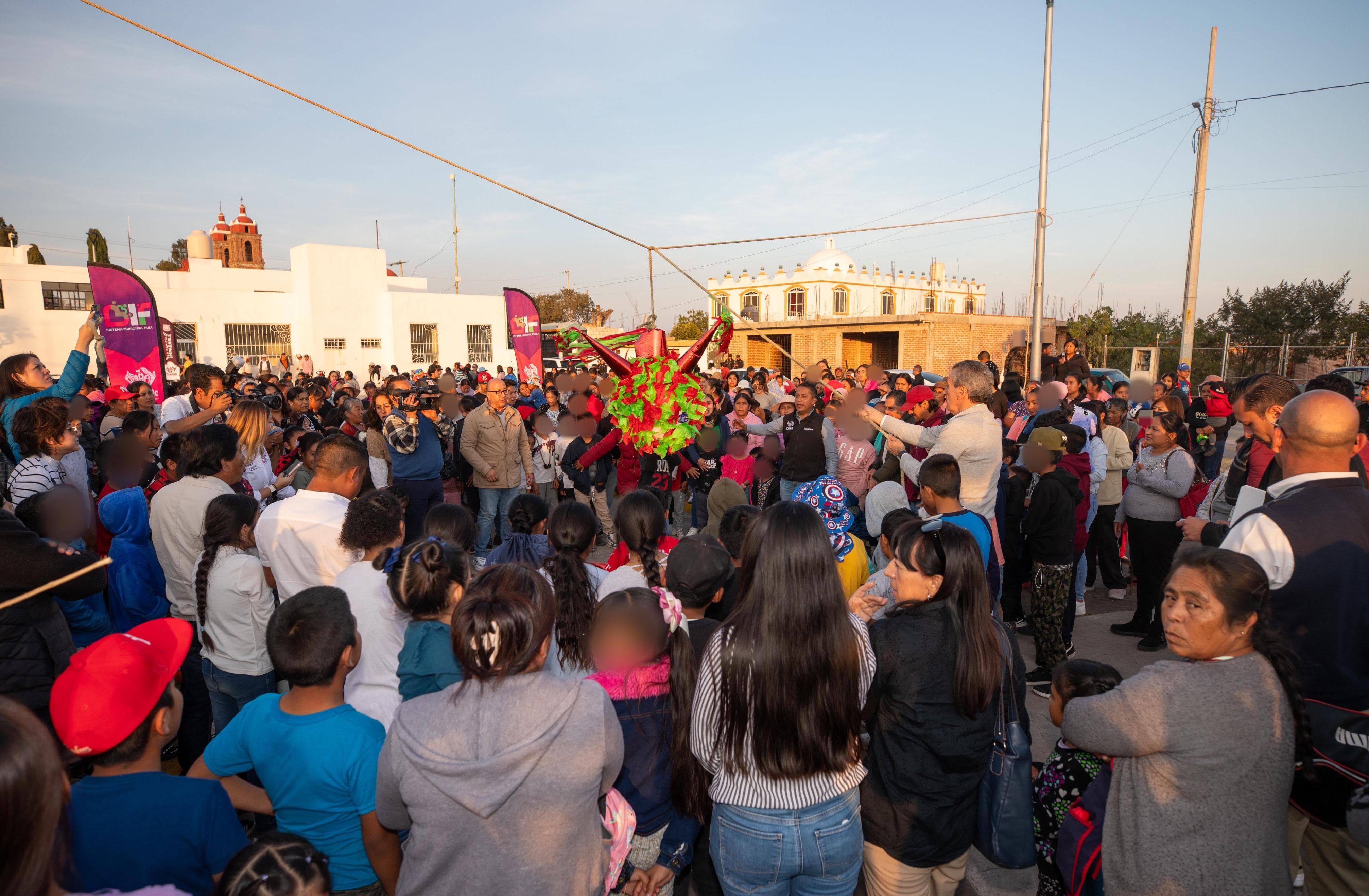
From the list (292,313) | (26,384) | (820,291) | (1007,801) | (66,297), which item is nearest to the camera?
(1007,801)

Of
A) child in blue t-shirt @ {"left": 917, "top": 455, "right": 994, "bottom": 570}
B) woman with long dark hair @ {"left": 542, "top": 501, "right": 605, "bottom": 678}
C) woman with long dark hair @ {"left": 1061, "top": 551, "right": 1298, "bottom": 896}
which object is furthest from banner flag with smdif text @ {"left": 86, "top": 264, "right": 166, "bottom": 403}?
woman with long dark hair @ {"left": 1061, "top": 551, "right": 1298, "bottom": 896}

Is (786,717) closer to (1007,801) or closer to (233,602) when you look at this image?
(1007,801)

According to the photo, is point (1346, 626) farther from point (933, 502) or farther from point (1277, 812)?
point (933, 502)

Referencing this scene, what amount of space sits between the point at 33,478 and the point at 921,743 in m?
4.50

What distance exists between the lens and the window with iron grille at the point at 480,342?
30.8 meters

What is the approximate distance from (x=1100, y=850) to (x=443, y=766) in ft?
6.13

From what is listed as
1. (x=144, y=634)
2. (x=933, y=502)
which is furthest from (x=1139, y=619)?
(x=144, y=634)

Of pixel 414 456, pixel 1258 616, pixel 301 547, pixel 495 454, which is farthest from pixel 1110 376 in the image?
pixel 301 547

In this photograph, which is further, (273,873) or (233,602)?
(233,602)

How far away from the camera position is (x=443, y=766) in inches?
64.6

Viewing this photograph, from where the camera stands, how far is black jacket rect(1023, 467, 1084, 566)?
468 cm

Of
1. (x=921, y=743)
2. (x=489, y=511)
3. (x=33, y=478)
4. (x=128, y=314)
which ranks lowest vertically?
(x=489, y=511)

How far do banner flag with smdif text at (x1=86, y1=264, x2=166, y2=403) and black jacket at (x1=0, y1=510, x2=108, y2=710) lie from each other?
888cm

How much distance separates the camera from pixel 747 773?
2.04m
